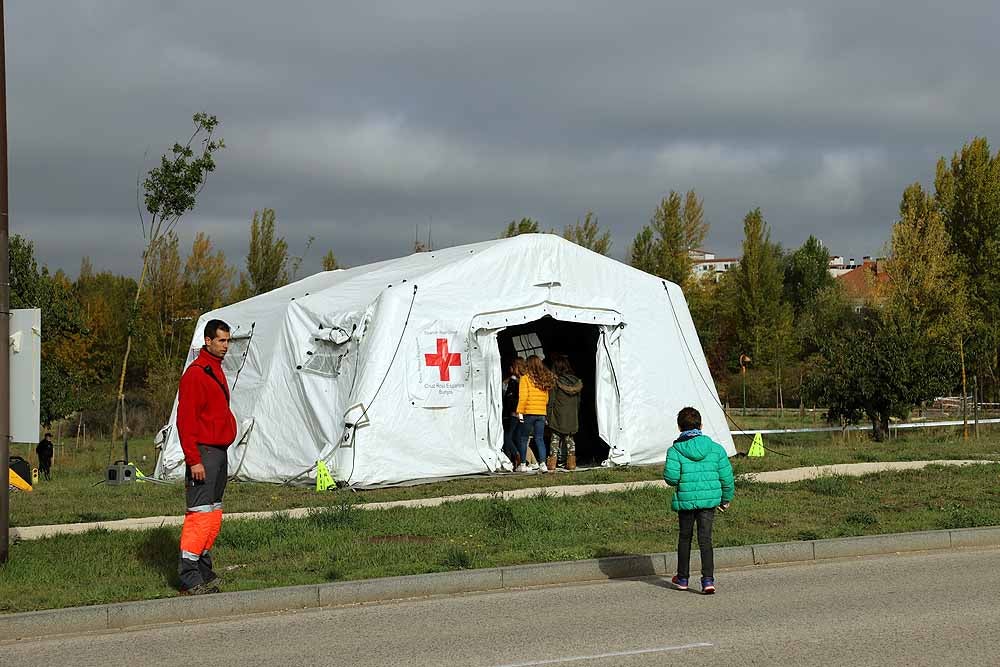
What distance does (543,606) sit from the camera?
8.34 metres

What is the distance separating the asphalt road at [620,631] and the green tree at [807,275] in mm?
65636

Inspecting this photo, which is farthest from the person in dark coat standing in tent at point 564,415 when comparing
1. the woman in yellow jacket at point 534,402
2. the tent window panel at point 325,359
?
the tent window panel at point 325,359

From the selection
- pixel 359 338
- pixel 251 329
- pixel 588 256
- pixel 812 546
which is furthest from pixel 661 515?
pixel 251 329

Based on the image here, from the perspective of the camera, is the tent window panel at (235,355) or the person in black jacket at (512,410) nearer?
the person in black jacket at (512,410)

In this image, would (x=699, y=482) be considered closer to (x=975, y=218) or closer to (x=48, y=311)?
(x=48, y=311)

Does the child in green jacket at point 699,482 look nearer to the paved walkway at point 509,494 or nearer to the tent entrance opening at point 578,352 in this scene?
the paved walkway at point 509,494

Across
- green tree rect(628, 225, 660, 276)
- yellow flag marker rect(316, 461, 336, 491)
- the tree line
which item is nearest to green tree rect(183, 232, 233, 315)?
the tree line

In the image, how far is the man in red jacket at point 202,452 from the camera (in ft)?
27.3

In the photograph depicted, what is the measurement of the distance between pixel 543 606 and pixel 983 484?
27.1ft

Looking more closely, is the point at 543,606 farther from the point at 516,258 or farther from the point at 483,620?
the point at 516,258

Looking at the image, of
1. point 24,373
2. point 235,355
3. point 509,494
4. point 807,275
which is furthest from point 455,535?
point 807,275

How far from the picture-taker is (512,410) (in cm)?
1958

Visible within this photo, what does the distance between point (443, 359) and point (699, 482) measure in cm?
879

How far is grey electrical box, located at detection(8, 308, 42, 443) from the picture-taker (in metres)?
9.67
